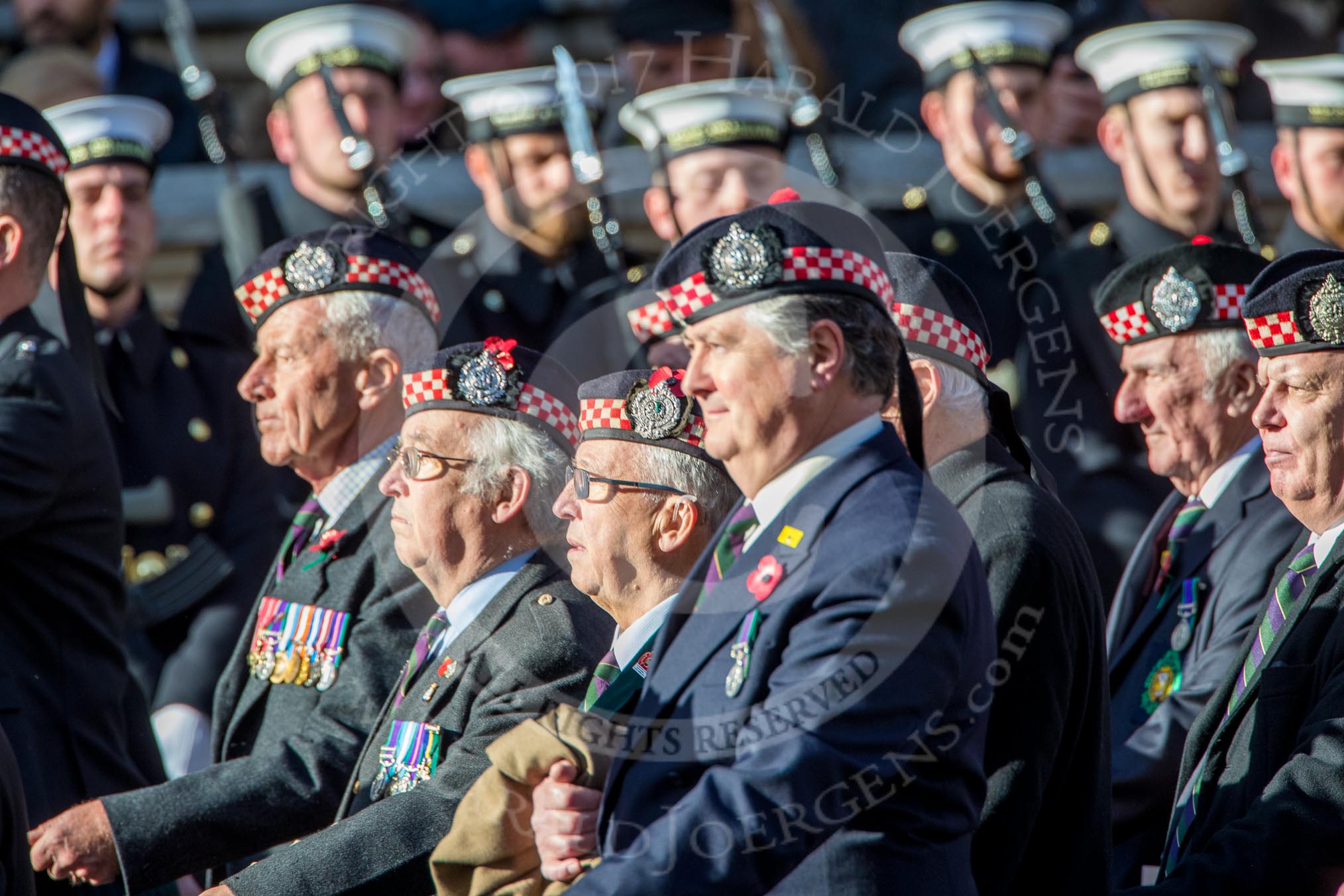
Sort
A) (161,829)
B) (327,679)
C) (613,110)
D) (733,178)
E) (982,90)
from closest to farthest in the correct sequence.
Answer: (161,829) < (327,679) < (733,178) < (982,90) < (613,110)

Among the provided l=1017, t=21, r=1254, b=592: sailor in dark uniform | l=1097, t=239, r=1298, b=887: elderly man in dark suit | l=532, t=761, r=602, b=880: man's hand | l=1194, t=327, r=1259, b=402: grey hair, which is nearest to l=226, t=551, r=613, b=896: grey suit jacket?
l=532, t=761, r=602, b=880: man's hand

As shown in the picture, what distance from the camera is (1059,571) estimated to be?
3.55 metres

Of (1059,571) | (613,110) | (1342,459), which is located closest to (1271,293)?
(1342,459)

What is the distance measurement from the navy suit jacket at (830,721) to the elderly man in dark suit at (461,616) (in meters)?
0.84

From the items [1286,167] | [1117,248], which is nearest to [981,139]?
[1117,248]

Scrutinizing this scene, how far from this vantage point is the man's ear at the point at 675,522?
3836 millimetres

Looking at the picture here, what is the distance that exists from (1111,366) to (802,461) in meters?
3.26

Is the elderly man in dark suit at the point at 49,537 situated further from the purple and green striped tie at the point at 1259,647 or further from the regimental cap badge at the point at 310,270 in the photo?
the purple and green striped tie at the point at 1259,647

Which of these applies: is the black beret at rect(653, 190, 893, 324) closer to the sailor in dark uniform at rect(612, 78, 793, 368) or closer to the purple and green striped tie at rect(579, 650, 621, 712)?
the purple and green striped tie at rect(579, 650, 621, 712)

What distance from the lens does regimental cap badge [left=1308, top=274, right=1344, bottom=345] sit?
3.86m

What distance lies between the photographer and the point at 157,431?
6.80 meters

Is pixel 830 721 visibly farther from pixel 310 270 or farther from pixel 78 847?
pixel 310 270

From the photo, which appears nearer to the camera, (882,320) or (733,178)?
(882,320)

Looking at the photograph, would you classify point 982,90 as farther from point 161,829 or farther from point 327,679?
point 161,829
